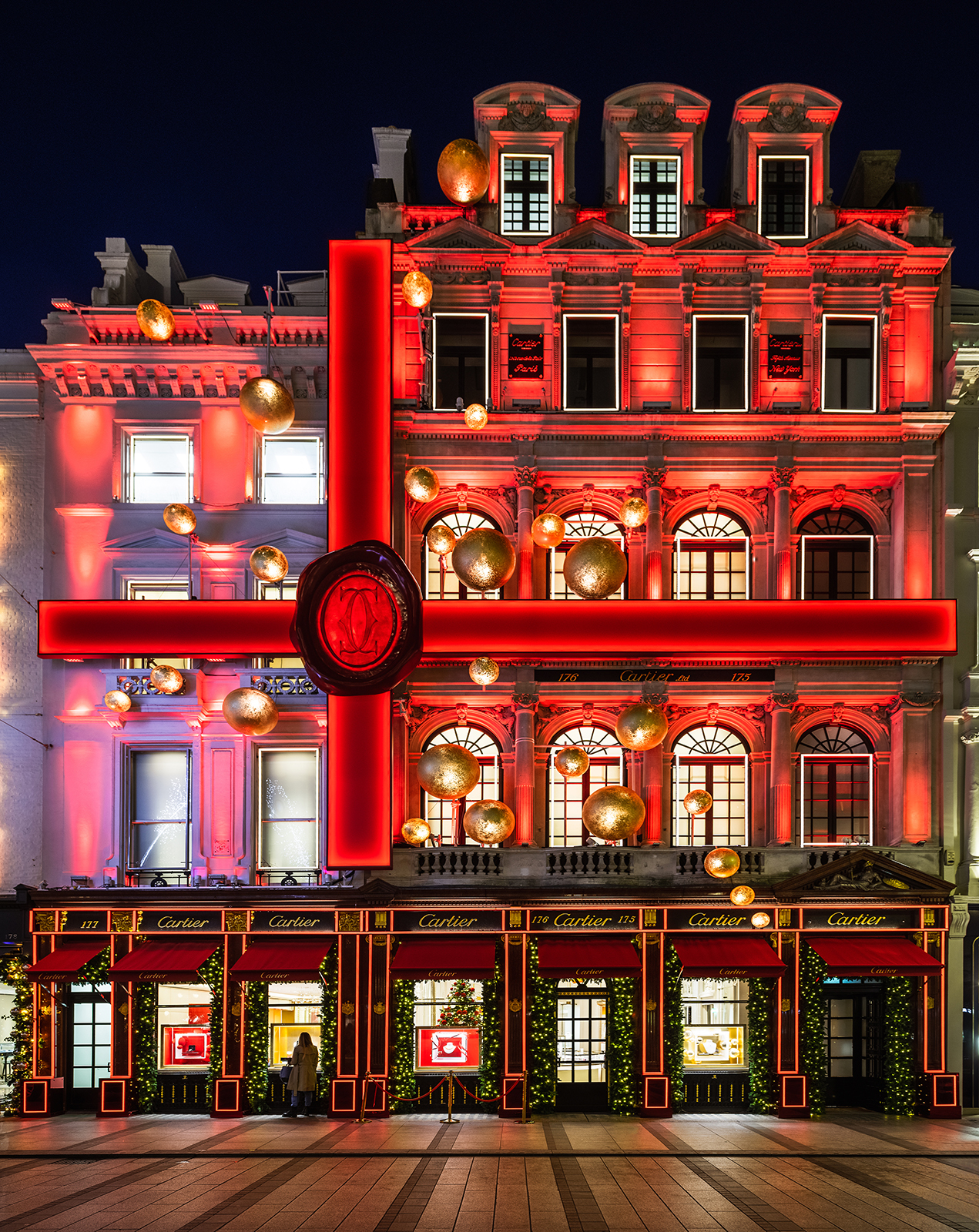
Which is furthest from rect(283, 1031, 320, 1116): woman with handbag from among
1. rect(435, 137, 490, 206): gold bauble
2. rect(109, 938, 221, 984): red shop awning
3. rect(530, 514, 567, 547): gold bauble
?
rect(435, 137, 490, 206): gold bauble

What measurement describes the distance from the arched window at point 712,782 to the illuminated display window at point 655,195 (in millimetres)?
12176

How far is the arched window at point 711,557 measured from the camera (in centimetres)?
2384

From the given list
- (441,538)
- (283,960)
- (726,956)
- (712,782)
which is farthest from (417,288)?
(726,956)

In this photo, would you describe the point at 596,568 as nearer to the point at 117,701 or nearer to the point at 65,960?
the point at 117,701

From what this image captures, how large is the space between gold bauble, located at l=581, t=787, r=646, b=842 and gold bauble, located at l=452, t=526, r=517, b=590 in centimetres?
460

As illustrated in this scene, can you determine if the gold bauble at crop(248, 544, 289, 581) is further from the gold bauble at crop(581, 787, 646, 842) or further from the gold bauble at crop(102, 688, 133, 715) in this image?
the gold bauble at crop(581, 787, 646, 842)

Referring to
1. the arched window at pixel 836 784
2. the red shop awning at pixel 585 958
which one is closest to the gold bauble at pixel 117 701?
the red shop awning at pixel 585 958

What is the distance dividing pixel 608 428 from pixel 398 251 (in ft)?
21.3

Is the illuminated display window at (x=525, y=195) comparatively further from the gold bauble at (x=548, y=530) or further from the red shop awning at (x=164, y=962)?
the red shop awning at (x=164, y=962)

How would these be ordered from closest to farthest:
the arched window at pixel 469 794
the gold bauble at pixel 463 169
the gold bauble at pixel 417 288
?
1. the gold bauble at pixel 463 169
2. the gold bauble at pixel 417 288
3. the arched window at pixel 469 794

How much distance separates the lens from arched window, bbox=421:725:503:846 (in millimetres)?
23141

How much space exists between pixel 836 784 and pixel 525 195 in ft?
52.2

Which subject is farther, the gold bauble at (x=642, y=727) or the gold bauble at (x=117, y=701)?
the gold bauble at (x=117, y=701)

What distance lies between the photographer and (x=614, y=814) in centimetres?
1883
